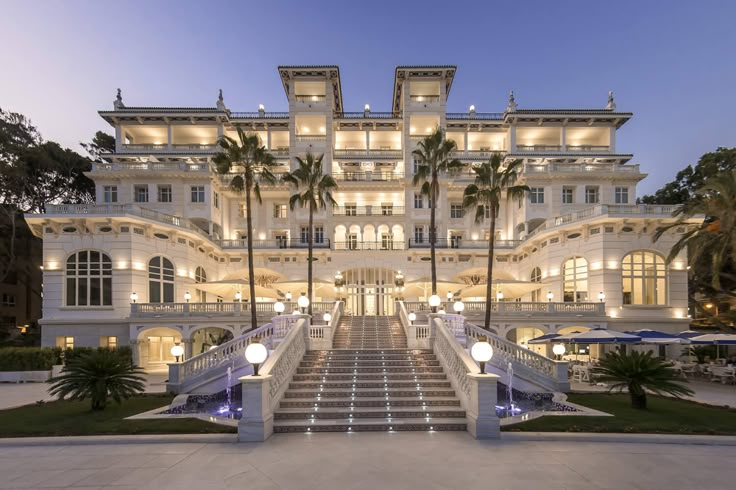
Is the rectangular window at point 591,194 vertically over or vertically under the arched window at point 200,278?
over

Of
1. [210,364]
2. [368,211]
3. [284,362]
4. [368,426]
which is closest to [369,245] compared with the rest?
[368,211]

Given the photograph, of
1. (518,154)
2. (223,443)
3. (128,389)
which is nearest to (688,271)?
(518,154)

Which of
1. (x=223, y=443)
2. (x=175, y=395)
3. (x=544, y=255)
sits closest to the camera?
(x=223, y=443)

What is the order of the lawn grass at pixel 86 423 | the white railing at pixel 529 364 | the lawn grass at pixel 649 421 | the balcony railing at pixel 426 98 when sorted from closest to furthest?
1. the lawn grass at pixel 649 421
2. the lawn grass at pixel 86 423
3. the white railing at pixel 529 364
4. the balcony railing at pixel 426 98

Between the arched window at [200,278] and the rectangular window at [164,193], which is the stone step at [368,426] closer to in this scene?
the arched window at [200,278]

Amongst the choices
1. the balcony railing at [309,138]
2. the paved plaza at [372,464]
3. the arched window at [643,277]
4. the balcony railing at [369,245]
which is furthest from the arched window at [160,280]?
the arched window at [643,277]

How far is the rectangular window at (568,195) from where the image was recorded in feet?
122

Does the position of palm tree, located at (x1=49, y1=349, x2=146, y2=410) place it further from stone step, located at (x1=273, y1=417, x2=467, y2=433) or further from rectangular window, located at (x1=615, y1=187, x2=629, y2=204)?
rectangular window, located at (x1=615, y1=187, x2=629, y2=204)

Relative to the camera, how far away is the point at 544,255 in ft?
107

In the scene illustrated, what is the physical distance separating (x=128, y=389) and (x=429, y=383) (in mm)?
9798

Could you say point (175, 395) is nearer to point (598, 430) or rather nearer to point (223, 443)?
point (223, 443)

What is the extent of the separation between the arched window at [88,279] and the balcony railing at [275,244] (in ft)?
31.8

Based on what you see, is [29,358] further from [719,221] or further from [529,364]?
[719,221]

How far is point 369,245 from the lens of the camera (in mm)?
39781
